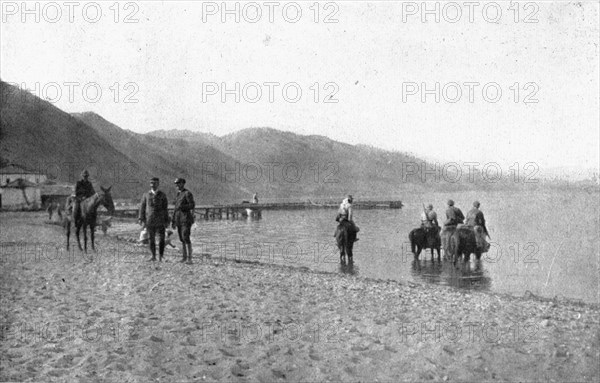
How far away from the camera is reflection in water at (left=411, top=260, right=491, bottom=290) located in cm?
1673

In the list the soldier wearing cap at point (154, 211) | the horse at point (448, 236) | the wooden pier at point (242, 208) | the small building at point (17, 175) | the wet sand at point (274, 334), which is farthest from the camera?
the small building at point (17, 175)

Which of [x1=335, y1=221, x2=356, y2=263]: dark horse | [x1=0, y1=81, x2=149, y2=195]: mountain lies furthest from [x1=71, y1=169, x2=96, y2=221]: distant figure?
[x1=0, y1=81, x2=149, y2=195]: mountain

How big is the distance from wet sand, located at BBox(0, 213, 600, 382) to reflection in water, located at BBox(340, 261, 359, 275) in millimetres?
7655

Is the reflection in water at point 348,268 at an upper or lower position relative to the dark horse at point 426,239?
lower

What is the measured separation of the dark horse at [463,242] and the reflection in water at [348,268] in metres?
3.60

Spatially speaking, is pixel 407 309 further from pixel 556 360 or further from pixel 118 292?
pixel 118 292

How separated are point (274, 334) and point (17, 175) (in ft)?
248

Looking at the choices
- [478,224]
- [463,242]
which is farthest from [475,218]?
[463,242]

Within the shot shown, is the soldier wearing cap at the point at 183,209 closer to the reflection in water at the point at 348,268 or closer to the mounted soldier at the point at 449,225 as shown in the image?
the reflection in water at the point at 348,268

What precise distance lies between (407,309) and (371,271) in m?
10.5

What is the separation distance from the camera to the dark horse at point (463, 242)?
63.7ft

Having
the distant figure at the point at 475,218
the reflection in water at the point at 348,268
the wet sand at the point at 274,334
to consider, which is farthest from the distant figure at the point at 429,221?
the wet sand at the point at 274,334

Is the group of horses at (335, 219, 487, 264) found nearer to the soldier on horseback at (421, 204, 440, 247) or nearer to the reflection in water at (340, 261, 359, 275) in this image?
the soldier on horseback at (421, 204, 440, 247)

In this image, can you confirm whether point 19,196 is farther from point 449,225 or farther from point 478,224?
point 478,224
